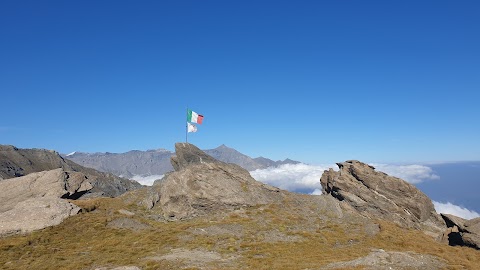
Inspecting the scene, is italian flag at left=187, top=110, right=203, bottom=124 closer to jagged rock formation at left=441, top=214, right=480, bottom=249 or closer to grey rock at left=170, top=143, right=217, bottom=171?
grey rock at left=170, top=143, right=217, bottom=171

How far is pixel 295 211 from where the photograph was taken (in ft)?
203

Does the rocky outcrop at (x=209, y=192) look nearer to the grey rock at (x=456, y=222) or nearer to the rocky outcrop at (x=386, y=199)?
the rocky outcrop at (x=386, y=199)

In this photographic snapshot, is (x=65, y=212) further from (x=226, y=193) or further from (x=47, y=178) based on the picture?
(x=226, y=193)

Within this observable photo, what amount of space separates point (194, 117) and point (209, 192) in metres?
21.1

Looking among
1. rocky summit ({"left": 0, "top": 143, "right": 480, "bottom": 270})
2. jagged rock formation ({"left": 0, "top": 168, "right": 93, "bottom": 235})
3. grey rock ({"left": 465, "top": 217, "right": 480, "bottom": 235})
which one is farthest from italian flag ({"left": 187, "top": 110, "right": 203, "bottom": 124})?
grey rock ({"left": 465, "top": 217, "right": 480, "bottom": 235})

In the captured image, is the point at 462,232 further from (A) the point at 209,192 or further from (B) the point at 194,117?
(B) the point at 194,117

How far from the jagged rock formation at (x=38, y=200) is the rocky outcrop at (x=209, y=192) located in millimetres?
17275

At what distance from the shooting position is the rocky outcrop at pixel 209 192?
2393 inches

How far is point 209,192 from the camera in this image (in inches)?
2472

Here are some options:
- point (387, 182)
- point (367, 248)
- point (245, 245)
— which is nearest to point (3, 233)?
point (245, 245)

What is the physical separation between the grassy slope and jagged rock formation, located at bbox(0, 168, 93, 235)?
6.42 feet

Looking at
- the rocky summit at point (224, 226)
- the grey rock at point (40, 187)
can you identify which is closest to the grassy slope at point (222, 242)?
the rocky summit at point (224, 226)

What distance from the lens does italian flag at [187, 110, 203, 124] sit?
75688 mm

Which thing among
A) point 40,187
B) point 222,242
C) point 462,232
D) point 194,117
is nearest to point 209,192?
point 222,242
